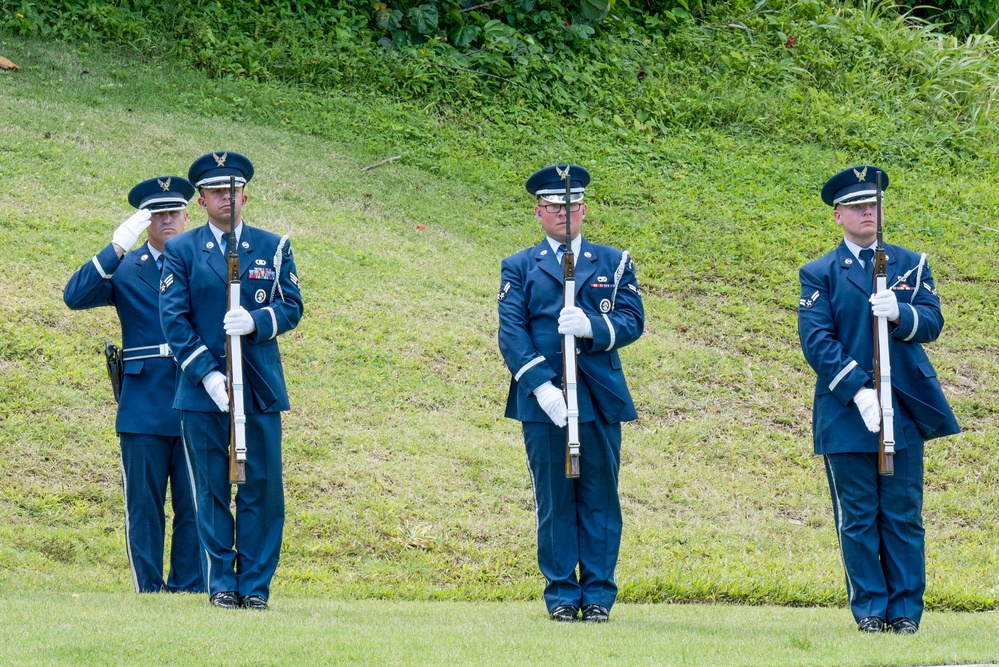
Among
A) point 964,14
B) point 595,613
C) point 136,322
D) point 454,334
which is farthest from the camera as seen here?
point 964,14

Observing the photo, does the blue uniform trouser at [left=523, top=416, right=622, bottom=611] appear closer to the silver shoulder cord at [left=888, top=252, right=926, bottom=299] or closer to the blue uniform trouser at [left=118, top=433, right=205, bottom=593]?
the silver shoulder cord at [left=888, top=252, right=926, bottom=299]

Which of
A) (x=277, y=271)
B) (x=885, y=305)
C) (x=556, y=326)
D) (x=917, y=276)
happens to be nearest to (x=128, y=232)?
(x=277, y=271)

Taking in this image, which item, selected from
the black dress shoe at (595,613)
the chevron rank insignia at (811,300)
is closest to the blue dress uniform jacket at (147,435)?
the black dress shoe at (595,613)

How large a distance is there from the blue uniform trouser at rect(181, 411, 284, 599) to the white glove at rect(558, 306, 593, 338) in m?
1.44

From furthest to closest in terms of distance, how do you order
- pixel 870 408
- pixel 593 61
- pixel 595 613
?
pixel 593 61, pixel 595 613, pixel 870 408

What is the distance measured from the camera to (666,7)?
19.1 metres

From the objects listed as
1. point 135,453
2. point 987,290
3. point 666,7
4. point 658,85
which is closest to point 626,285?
point 135,453

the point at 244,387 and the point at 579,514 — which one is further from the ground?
the point at 244,387

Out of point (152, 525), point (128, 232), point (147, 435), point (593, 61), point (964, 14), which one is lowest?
point (152, 525)

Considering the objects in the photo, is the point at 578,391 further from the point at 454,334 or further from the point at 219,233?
the point at 454,334

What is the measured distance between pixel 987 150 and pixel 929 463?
7072mm

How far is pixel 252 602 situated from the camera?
6.58 metres

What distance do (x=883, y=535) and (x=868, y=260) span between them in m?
1.31

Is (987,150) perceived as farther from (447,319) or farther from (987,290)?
(447,319)
